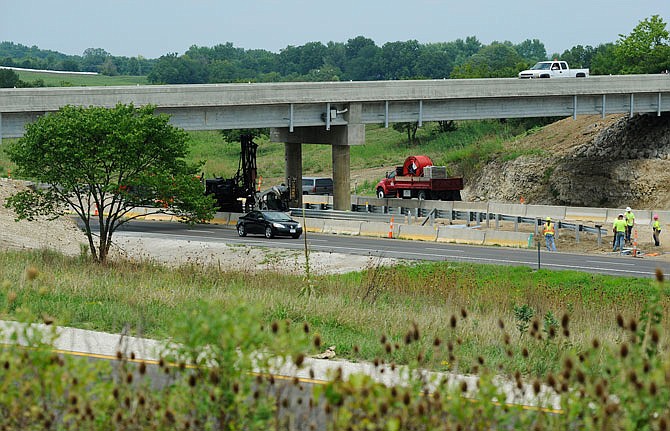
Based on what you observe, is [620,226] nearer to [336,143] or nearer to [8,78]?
[336,143]

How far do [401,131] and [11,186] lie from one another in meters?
51.2

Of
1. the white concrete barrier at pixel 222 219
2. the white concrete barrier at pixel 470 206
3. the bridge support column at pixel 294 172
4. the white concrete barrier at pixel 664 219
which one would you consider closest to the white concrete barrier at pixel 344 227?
the white concrete barrier at pixel 222 219

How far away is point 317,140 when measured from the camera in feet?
181

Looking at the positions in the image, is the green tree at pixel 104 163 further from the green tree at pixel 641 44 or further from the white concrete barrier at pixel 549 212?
the green tree at pixel 641 44

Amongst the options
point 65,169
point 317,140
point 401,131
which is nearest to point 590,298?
point 65,169

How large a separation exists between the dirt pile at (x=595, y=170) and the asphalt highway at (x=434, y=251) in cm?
1946

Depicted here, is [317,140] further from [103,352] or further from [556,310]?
[103,352]

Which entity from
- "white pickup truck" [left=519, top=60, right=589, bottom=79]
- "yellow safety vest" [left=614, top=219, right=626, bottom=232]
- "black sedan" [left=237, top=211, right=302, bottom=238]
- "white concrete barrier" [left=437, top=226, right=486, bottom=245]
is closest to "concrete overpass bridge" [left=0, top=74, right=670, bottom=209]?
"black sedan" [left=237, top=211, right=302, bottom=238]

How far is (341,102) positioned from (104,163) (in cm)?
2306

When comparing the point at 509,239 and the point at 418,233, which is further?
A: the point at 418,233

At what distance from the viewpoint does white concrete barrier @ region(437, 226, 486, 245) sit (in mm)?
43156

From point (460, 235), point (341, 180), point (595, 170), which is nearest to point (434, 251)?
point (460, 235)

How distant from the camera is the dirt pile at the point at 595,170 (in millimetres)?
59000

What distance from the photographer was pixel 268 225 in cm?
4475
